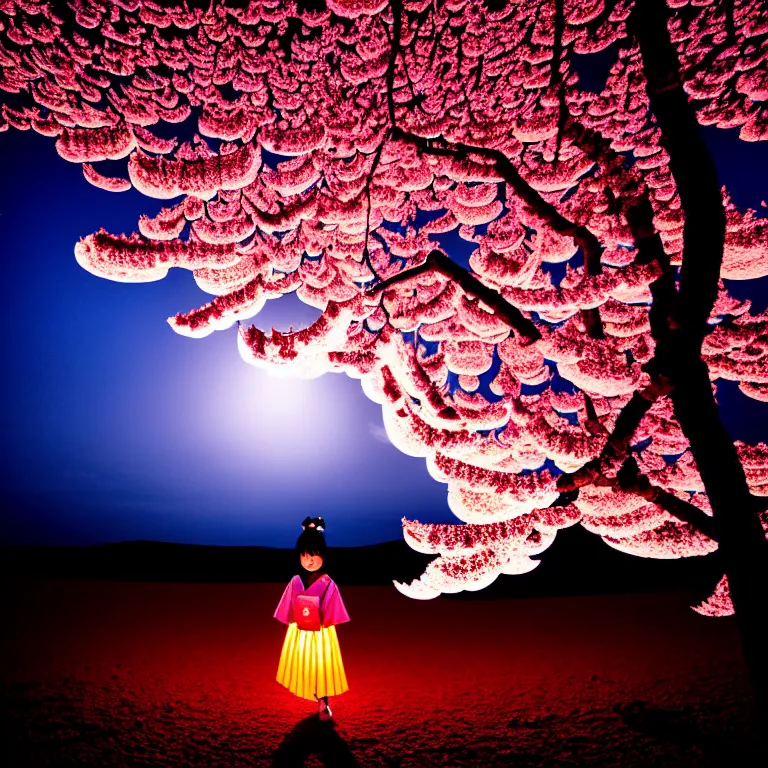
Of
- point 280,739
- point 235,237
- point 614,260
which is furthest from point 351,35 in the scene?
point 280,739


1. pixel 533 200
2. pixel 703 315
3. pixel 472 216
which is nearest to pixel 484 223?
pixel 472 216

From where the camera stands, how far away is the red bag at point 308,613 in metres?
3.85

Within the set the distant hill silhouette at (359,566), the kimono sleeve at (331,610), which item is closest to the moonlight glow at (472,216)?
the kimono sleeve at (331,610)

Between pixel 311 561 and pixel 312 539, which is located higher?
pixel 312 539

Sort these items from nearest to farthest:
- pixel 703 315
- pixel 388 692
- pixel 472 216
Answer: pixel 703 315 → pixel 388 692 → pixel 472 216

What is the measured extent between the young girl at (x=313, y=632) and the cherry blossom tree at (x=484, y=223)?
100 centimetres

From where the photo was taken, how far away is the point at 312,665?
150 inches

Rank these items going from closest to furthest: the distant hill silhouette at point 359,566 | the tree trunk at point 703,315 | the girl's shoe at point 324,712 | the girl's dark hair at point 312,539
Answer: the tree trunk at point 703,315, the girl's shoe at point 324,712, the girl's dark hair at point 312,539, the distant hill silhouette at point 359,566

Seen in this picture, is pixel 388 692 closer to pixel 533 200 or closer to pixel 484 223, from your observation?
pixel 533 200

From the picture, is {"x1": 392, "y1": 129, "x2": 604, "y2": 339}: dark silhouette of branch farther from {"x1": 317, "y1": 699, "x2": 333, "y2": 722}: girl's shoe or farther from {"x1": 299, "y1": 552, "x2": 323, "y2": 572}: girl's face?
{"x1": 317, "y1": 699, "x2": 333, "y2": 722}: girl's shoe

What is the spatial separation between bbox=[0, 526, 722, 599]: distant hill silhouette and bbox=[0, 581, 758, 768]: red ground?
3.75 meters

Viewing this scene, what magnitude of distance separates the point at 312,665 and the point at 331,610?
483mm

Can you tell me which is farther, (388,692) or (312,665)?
(388,692)

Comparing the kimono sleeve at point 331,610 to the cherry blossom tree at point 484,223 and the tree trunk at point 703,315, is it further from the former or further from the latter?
the tree trunk at point 703,315
